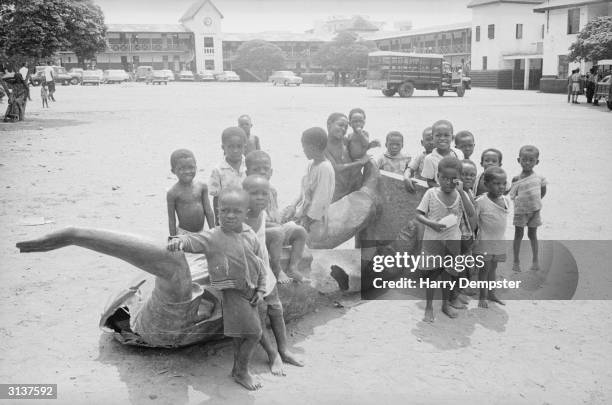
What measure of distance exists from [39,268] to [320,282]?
7.22ft

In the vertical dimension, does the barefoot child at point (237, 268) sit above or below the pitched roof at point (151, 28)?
below

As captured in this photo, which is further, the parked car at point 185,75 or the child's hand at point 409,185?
the parked car at point 185,75

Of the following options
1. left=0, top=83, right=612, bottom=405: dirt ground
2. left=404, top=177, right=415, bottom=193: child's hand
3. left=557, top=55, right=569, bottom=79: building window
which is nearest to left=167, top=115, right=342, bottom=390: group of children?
left=0, top=83, right=612, bottom=405: dirt ground

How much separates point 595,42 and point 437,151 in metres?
19.2

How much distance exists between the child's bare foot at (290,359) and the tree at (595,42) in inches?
803

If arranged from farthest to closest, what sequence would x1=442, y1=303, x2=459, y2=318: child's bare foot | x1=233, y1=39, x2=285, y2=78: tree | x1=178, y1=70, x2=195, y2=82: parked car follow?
x1=233, y1=39, x2=285, y2=78: tree
x1=178, y1=70, x2=195, y2=82: parked car
x1=442, y1=303, x2=459, y2=318: child's bare foot

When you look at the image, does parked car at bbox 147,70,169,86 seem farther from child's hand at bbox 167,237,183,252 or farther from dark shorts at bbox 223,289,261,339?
child's hand at bbox 167,237,183,252

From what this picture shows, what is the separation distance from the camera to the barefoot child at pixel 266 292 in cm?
282

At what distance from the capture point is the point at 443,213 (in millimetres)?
3418

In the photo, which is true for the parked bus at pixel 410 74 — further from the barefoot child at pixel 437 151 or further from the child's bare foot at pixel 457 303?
the child's bare foot at pixel 457 303

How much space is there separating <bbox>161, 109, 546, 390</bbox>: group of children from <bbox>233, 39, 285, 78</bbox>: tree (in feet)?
153

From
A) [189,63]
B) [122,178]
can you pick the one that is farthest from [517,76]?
[122,178]

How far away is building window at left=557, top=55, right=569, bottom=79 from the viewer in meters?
28.1

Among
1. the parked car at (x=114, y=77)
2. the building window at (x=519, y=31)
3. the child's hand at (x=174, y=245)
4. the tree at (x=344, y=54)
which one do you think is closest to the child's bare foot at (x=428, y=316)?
the child's hand at (x=174, y=245)
